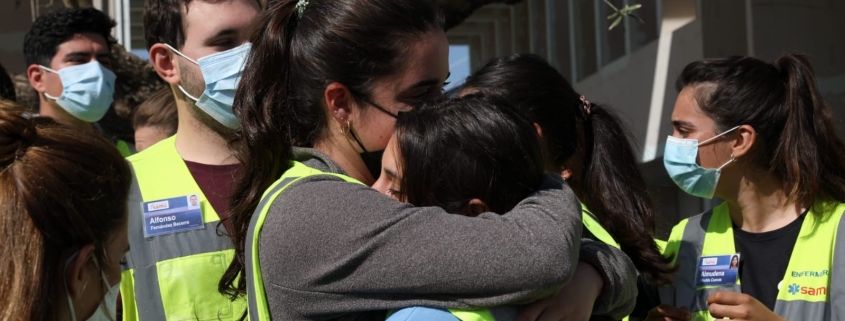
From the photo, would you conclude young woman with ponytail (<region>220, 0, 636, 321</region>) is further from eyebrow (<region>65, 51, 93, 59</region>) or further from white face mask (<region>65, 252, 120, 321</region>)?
eyebrow (<region>65, 51, 93, 59</region>)

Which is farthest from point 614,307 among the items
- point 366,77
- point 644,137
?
point 644,137

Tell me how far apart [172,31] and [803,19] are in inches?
200

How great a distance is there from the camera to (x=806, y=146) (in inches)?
150

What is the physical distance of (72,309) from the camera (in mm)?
1908

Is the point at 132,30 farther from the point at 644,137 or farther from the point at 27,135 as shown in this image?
the point at 27,135

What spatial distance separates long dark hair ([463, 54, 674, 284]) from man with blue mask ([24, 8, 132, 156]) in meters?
2.68

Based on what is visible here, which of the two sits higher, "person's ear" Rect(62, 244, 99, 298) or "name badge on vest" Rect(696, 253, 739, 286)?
"person's ear" Rect(62, 244, 99, 298)

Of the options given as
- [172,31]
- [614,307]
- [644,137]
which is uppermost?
[172,31]

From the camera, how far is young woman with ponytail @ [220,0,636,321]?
1801 millimetres

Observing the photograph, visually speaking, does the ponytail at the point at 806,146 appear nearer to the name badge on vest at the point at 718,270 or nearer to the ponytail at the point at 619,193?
the name badge on vest at the point at 718,270

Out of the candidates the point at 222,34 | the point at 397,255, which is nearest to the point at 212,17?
the point at 222,34

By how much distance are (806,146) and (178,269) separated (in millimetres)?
2362

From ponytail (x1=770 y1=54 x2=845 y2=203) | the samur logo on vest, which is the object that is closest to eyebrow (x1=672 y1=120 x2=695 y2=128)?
ponytail (x1=770 y1=54 x2=845 y2=203)

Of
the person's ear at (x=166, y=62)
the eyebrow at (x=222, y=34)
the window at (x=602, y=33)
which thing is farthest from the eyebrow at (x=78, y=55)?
the window at (x=602, y=33)
